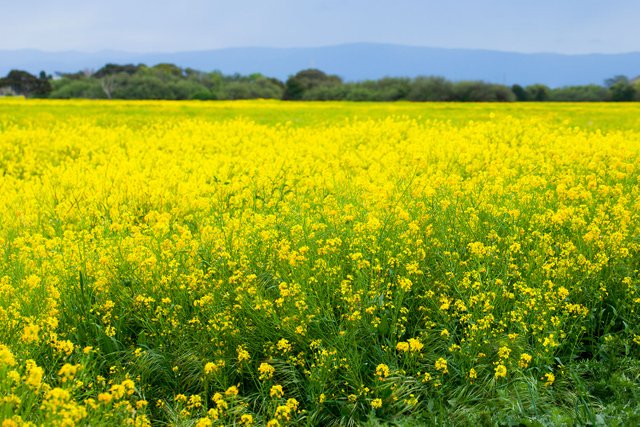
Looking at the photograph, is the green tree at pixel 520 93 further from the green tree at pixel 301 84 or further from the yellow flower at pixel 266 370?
the yellow flower at pixel 266 370

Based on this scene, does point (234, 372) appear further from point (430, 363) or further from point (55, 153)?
point (55, 153)

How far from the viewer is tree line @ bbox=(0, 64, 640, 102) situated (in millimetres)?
65250

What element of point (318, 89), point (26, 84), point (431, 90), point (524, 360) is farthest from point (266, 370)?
point (26, 84)

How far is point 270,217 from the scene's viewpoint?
5.97 meters

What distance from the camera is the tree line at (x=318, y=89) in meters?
65.2

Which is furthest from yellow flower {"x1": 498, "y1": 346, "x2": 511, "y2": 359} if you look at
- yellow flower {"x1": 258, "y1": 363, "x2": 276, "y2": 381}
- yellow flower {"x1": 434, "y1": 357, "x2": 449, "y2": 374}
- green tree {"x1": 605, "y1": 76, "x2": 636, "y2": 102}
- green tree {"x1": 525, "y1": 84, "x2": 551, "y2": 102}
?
green tree {"x1": 525, "y1": 84, "x2": 551, "y2": 102}

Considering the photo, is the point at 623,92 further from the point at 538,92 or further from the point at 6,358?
the point at 6,358

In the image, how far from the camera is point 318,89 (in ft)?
230

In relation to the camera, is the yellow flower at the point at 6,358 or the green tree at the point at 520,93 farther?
the green tree at the point at 520,93

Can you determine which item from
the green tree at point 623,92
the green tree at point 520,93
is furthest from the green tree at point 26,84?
the green tree at point 623,92

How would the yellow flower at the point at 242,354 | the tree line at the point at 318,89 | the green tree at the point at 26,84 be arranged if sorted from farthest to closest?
the green tree at the point at 26,84 → the tree line at the point at 318,89 → the yellow flower at the point at 242,354

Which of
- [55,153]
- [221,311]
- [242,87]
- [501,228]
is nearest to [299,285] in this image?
[221,311]

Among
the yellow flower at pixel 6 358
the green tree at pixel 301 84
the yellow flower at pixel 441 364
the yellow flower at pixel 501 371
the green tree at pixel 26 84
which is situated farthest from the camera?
the green tree at pixel 26 84

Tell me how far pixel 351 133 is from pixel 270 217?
31.0ft
